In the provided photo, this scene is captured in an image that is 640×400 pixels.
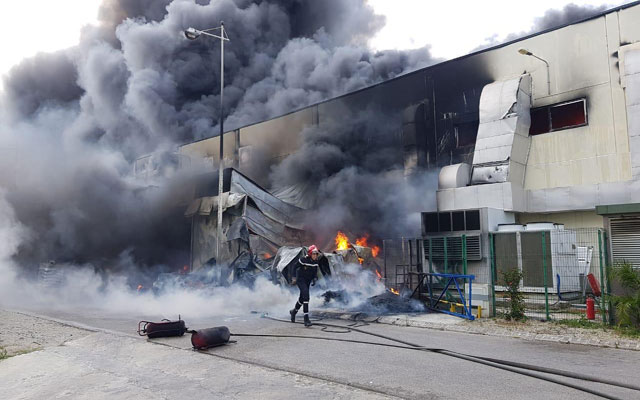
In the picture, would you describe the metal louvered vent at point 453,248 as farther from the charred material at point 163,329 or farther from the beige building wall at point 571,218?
the charred material at point 163,329

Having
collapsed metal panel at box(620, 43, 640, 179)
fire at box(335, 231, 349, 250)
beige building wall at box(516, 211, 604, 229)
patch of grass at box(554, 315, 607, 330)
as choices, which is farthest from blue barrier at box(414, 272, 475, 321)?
collapsed metal panel at box(620, 43, 640, 179)

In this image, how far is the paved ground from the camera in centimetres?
499

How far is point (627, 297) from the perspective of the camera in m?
8.18

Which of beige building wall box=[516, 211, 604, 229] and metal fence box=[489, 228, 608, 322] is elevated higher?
beige building wall box=[516, 211, 604, 229]

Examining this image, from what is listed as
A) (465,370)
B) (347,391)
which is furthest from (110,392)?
(465,370)

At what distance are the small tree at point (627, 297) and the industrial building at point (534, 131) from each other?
3.15 m

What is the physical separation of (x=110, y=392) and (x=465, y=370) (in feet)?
13.3

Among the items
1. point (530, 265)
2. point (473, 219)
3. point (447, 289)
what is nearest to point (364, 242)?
point (473, 219)

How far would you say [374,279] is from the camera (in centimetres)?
1506

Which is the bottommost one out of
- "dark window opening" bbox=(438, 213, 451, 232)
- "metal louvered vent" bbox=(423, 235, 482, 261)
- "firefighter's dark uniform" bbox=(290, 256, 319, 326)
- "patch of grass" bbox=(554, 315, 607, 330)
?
"patch of grass" bbox=(554, 315, 607, 330)

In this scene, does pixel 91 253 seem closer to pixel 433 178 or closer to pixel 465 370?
pixel 433 178

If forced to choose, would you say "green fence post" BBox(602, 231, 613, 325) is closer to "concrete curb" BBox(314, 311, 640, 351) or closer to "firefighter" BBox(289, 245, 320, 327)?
"concrete curb" BBox(314, 311, 640, 351)

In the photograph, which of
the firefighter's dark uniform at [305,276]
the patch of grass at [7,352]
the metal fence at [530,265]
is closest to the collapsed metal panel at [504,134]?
the metal fence at [530,265]

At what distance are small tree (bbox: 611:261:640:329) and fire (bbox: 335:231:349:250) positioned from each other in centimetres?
976
